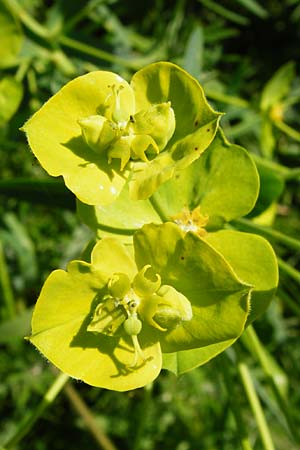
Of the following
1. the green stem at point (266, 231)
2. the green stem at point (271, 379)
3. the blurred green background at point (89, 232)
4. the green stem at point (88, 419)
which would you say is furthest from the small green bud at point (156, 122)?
the green stem at point (88, 419)

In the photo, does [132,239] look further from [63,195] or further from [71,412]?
[71,412]

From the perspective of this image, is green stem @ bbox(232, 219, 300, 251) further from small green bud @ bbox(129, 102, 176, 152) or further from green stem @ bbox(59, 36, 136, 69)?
green stem @ bbox(59, 36, 136, 69)

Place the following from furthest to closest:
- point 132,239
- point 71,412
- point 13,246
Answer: point 71,412 < point 13,246 < point 132,239

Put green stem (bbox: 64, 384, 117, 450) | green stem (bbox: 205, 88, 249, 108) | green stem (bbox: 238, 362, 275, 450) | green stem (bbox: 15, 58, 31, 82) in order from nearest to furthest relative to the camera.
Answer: green stem (bbox: 238, 362, 275, 450)
green stem (bbox: 15, 58, 31, 82)
green stem (bbox: 205, 88, 249, 108)
green stem (bbox: 64, 384, 117, 450)

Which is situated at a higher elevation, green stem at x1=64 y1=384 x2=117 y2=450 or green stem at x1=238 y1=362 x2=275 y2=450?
green stem at x1=238 y1=362 x2=275 y2=450

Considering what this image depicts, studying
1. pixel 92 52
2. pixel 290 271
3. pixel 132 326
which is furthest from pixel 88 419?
pixel 132 326

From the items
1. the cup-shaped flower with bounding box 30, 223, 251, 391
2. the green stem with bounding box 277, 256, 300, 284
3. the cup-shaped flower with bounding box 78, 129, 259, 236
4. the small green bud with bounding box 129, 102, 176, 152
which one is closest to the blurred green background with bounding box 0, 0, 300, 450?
the green stem with bounding box 277, 256, 300, 284

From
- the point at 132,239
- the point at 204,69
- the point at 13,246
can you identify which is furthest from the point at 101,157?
the point at 204,69
